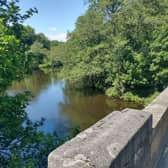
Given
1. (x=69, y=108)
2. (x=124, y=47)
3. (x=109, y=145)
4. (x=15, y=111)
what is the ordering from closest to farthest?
(x=109, y=145), (x=15, y=111), (x=69, y=108), (x=124, y=47)

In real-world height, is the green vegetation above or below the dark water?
above

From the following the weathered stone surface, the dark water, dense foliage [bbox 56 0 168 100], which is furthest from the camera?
dense foliage [bbox 56 0 168 100]

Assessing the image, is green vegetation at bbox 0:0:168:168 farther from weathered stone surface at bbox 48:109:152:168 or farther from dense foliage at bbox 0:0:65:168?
weathered stone surface at bbox 48:109:152:168

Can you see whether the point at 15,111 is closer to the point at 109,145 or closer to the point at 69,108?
the point at 109,145

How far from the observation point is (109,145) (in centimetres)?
116

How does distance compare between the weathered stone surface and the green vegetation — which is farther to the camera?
the green vegetation

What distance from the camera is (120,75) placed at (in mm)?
18922

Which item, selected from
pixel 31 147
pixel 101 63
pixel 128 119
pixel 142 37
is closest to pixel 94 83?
pixel 101 63

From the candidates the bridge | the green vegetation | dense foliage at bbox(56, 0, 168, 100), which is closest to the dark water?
the green vegetation

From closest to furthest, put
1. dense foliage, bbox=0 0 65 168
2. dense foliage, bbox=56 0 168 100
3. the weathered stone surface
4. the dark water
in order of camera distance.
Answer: the weathered stone surface < dense foliage, bbox=0 0 65 168 < the dark water < dense foliage, bbox=56 0 168 100

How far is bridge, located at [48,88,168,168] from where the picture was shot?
103 cm

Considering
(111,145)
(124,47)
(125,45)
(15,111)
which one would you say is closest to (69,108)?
(124,47)

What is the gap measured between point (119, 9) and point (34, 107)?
9.88 m

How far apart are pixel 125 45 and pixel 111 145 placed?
17296 millimetres
